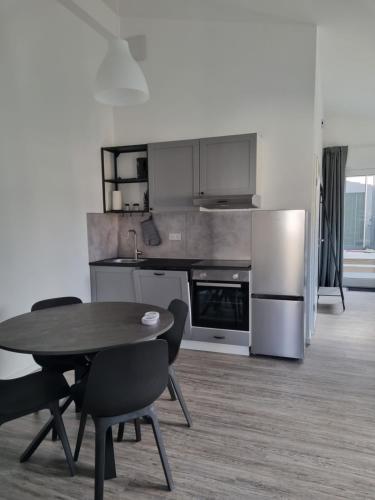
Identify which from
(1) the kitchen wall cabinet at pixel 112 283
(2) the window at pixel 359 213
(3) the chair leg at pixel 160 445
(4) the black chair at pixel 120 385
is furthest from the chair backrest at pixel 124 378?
(2) the window at pixel 359 213

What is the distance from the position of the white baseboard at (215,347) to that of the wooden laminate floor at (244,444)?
277 mm

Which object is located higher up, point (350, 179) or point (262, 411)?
point (350, 179)

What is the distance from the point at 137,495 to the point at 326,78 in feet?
16.3

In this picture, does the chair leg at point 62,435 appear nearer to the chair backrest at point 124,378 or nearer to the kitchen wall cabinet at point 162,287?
the chair backrest at point 124,378

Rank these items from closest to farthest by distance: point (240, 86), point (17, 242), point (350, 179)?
1. point (17, 242)
2. point (240, 86)
3. point (350, 179)

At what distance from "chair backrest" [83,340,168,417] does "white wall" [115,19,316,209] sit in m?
2.59

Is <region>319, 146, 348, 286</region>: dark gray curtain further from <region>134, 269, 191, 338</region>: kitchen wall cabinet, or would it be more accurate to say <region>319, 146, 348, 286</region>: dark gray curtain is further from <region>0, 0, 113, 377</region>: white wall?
<region>0, 0, 113, 377</region>: white wall

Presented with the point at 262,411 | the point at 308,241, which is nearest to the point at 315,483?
the point at 262,411

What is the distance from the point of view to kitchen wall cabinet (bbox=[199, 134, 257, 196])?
139 inches

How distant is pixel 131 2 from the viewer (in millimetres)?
3742

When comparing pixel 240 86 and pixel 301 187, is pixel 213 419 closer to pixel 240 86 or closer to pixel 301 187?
pixel 301 187

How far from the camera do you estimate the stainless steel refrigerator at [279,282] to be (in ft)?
10.8

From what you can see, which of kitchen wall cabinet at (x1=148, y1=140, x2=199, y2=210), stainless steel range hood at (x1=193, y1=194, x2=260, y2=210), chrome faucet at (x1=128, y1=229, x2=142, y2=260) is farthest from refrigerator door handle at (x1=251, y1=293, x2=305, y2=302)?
chrome faucet at (x1=128, y1=229, x2=142, y2=260)

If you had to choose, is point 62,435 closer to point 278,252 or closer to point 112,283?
point 112,283
